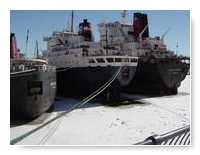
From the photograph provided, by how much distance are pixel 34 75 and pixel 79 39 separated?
13.1 m

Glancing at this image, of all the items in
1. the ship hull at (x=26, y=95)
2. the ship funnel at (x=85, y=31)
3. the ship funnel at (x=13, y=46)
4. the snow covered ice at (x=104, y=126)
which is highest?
the ship funnel at (x=85, y=31)

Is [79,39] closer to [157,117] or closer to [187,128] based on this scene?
[157,117]

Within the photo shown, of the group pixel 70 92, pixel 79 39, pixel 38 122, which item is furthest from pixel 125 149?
pixel 79 39

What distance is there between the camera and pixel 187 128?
3703mm

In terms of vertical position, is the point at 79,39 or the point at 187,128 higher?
the point at 79,39

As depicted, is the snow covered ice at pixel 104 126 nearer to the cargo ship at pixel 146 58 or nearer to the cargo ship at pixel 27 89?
the cargo ship at pixel 27 89

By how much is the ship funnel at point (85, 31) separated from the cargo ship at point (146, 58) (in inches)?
144

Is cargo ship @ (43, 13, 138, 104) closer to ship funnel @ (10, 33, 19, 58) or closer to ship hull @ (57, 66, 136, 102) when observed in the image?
ship hull @ (57, 66, 136, 102)

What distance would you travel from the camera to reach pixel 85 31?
79.2ft

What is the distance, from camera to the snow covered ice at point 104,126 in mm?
8641

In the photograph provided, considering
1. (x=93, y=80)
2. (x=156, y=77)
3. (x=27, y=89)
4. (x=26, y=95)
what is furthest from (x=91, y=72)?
(x=156, y=77)

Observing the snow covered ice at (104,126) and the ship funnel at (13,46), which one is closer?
the snow covered ice at (104,126)

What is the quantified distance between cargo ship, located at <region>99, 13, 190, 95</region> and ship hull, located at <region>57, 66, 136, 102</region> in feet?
12.4

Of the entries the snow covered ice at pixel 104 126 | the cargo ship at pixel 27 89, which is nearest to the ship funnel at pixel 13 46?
the cargo ship at pixel 27 89
